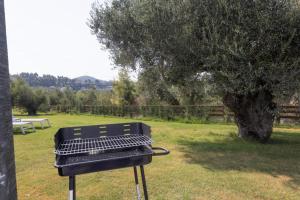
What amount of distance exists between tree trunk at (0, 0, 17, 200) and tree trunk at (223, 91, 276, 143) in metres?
6.43

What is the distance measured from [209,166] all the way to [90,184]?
7.55 feet

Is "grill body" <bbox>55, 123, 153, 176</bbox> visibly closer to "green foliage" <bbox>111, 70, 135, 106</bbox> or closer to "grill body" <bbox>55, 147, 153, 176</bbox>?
"grill body" <bbox>55, 147, 153, 176</bbox>

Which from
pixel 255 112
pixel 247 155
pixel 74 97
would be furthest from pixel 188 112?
pixel 74 97

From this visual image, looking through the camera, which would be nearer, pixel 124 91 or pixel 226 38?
pixel 226 38

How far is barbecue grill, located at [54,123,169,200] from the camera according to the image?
184cm

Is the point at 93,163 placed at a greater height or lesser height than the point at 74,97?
lesser

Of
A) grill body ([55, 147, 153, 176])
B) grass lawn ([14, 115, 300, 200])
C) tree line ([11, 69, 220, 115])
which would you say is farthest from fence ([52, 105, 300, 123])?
grill body ([55, 147, 153, 176])

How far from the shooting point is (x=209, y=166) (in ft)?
16.2

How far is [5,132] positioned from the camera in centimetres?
147

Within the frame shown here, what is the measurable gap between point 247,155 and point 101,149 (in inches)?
180

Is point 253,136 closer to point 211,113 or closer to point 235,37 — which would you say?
point 235,37

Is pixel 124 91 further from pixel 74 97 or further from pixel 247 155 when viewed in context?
pixel 247 155

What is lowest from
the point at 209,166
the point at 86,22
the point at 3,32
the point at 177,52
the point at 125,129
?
Answer: the point at 209,166

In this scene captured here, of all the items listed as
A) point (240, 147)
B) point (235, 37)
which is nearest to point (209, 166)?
point (240, 147)
